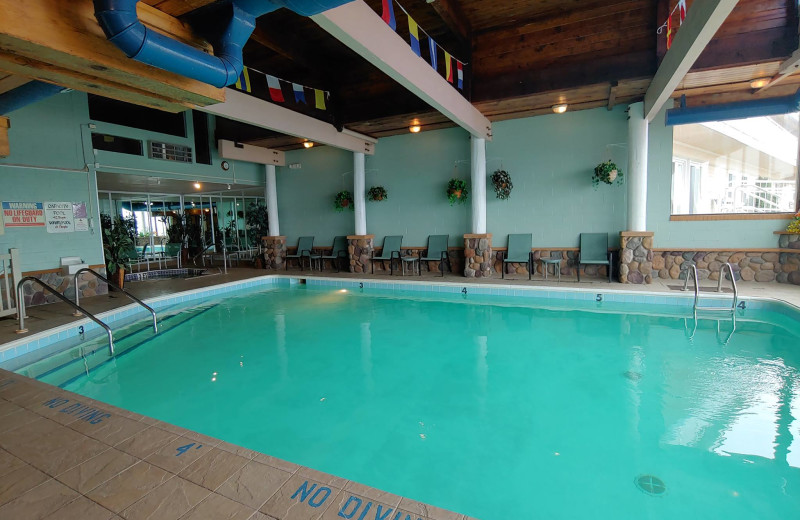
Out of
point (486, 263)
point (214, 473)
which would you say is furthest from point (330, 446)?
point (486, 263)

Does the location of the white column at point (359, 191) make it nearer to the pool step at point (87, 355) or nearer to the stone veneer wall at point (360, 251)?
the stone veneer wall at point (360, 251)

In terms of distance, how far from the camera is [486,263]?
25.1 feet

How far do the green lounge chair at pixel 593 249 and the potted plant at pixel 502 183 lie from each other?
5.45ft

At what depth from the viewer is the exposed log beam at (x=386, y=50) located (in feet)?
10.4

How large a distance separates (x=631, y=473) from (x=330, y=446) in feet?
5.82

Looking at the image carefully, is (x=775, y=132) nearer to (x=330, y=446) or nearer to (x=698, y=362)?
(x=698, y=362)

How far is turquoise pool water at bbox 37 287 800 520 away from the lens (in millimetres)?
2018

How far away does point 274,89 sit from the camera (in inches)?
232

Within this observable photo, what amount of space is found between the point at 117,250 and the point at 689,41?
8.94 meters

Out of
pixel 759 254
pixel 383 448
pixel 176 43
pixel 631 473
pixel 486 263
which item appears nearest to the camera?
pixel 176 43

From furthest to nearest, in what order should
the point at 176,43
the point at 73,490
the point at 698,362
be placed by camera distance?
the point at 698,362 → the point at 176,43 → the point at 73,490

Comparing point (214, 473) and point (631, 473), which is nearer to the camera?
point (214, 473)

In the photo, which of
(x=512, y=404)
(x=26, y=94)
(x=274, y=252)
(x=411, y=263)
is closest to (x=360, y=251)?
(x=411, y=263)

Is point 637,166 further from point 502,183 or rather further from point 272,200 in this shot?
point 272,200
